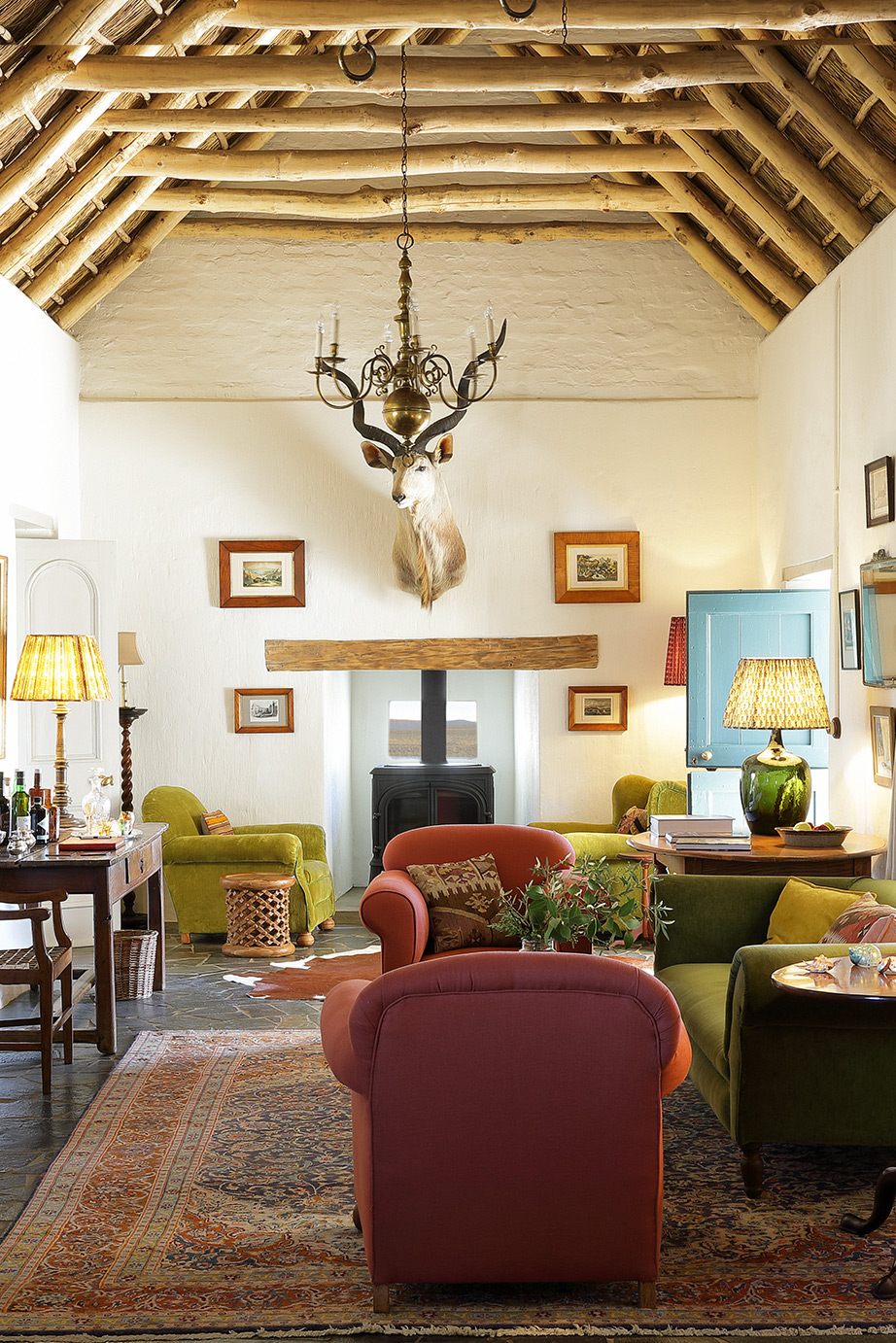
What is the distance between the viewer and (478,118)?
6707 millimetres

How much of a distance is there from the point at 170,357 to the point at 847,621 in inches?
192

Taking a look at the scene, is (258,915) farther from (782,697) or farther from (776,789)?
(782,697)

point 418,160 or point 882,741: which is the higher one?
point 418,160

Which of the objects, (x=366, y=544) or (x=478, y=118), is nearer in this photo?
(x=478, y=118)

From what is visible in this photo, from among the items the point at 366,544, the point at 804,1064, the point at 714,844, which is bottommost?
the point at 804,1064

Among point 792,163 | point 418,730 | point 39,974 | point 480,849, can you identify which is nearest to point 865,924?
point 480,849

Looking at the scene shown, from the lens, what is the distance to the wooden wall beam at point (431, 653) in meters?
8.52

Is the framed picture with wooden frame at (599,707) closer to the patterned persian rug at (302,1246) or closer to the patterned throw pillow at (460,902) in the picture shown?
the patterned throw pillow at (460,902)

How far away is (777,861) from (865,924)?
1.28 metres

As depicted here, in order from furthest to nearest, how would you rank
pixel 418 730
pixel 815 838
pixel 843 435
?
pixel 418 730 < pixel 843 435 < pixel 815 838

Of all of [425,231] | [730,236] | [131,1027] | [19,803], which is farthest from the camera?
[425,231]

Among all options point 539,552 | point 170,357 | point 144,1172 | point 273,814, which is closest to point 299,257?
point 170,357

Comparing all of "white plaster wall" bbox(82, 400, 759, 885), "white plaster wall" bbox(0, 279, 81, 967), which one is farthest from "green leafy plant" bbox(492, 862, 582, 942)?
"white plaster wall" bbox(82, 400, 759, 885)

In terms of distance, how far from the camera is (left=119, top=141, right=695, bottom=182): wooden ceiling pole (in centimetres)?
715
